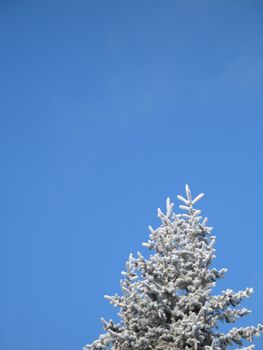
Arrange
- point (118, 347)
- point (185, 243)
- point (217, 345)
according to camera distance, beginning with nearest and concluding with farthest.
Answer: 1. point (217, 345)
2. point (118, 347)
3. point (185, 243)

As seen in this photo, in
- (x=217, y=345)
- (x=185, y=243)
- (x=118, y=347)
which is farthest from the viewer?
(x=185, y=243)

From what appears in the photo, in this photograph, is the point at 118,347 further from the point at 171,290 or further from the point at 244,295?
the point at 244,295

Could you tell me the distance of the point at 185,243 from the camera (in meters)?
12.3

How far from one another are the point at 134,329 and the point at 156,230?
2.72 meters

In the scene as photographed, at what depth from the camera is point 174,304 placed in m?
11.4

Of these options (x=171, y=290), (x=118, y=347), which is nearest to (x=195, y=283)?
(x=171, y=290)

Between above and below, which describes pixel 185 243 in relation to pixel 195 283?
above

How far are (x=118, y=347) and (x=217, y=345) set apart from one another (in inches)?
99.3

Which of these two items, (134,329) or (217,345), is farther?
(134,329)

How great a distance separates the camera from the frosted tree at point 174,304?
10.8 meters

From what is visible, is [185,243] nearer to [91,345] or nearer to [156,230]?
[156,230]

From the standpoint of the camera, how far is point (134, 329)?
1142 cm

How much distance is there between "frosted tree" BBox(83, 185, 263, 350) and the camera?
10789mm

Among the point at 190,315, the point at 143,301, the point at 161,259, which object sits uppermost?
the point at 161,259
